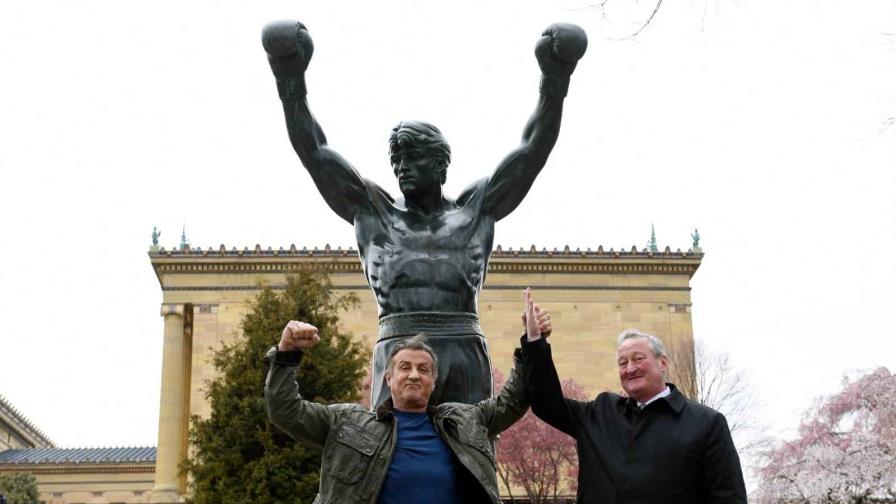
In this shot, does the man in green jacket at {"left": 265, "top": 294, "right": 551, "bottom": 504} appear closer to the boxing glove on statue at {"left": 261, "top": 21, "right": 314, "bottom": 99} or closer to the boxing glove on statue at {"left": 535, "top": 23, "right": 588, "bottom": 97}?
the boxing glove on statue at {"left": 261, "top": 21, "right": 314, "bottom": 99}

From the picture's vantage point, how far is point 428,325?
14.2ft

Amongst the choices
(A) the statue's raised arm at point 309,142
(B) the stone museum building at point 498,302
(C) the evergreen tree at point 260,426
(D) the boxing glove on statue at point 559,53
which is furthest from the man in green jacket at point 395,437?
(B) the stone museum building at point 498,302

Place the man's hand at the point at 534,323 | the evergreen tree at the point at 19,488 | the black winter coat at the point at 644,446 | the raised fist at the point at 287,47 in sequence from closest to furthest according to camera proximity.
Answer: the black winter coat at the point at 644,446
the man's hand at the point at 534,323
the raised fist at the point at 287,47
the evergreen tree at the point at 19,488

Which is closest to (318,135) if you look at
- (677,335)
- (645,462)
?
(645,462)

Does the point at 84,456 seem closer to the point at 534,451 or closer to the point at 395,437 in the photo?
the point at 534,451

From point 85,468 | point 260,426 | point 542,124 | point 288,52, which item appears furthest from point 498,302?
point 288,52

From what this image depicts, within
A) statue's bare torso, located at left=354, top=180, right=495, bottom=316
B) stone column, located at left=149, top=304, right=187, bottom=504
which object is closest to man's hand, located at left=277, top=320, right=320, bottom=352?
statue's bare torso, located at left=354, top=180, right=495, bottom=316

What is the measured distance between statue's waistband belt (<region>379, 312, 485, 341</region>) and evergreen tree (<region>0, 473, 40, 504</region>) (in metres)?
41.7

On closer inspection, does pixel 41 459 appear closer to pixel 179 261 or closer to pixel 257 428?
pixel 179 261

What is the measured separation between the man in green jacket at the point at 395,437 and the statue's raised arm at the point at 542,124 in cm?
146

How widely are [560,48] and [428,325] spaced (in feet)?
4.84

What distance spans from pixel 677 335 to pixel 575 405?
41.2 m

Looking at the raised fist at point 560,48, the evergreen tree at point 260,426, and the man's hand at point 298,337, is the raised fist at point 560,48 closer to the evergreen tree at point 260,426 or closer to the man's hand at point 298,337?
the man's hand at point 298,337

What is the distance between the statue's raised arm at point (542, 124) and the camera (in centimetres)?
481
